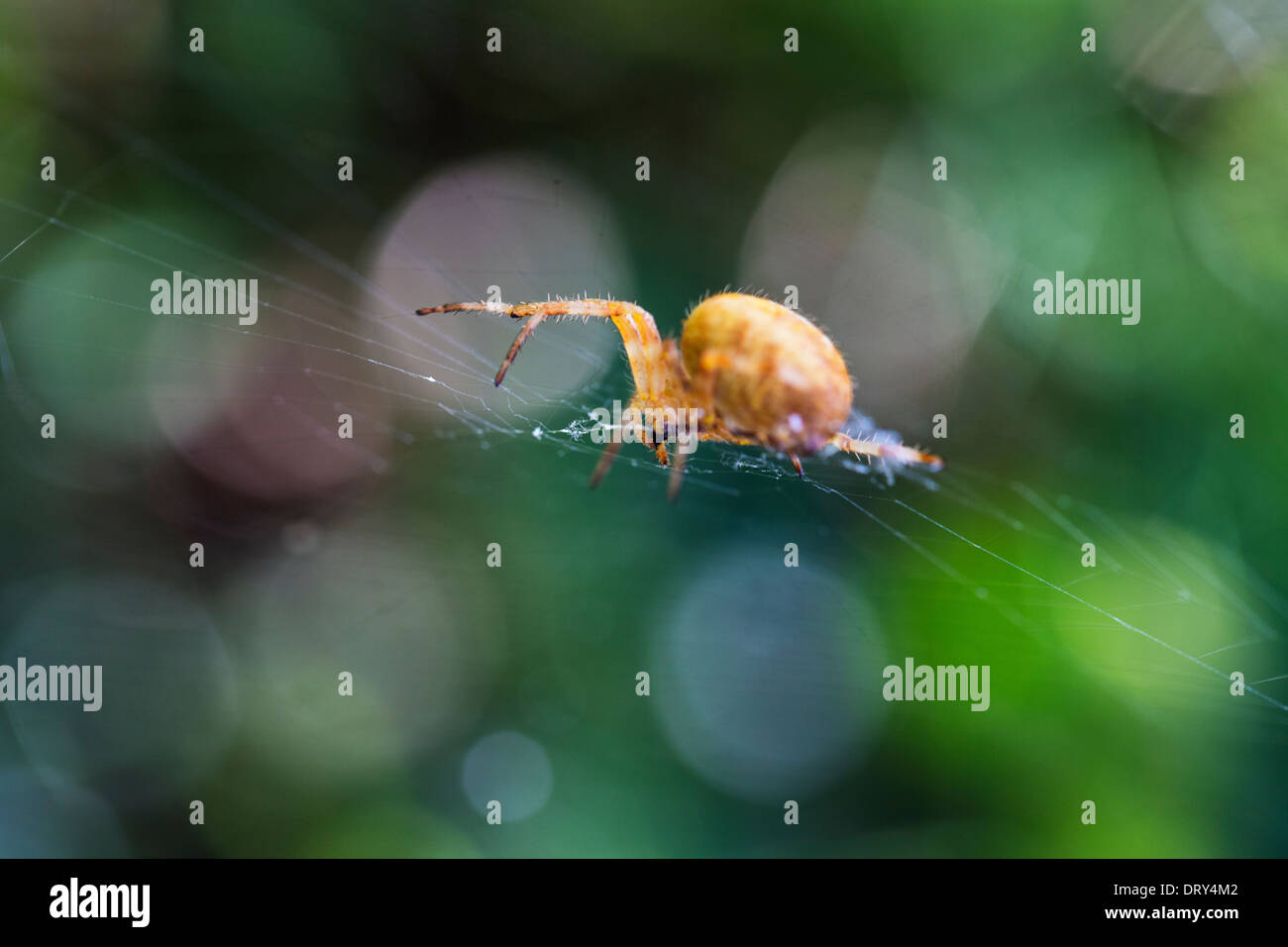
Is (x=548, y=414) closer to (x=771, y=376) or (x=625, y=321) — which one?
(x=625, y=321)

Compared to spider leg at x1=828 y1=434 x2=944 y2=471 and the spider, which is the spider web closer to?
spider leg at x1=828 y1=434 x2=944 y2=471

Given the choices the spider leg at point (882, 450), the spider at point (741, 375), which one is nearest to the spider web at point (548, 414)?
the spider leg at point (882, 450)

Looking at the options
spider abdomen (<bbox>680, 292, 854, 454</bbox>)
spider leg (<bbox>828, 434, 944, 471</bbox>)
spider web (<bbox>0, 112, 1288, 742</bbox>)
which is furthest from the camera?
spider web (<bbox>0, 112, 1288, 742</bbox>)

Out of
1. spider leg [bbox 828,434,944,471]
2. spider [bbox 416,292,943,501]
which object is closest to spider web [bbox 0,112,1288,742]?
spider leg [bbox 828,434,944,471]

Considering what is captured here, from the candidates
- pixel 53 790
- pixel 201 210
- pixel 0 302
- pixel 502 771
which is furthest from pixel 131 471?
pixel 502 771

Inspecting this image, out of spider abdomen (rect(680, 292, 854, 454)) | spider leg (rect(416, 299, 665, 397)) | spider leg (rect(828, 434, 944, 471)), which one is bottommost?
spider leg (rect(828, 434, 944, 471))

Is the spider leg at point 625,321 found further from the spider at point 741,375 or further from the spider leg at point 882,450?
the spider leg at point 882,450

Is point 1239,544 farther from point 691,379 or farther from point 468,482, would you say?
point 468,482

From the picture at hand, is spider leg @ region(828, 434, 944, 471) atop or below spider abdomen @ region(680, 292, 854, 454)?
below

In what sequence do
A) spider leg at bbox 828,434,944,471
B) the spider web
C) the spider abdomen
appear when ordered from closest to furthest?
the spider abdomen
spider leg at bbox 828,434,944,471
the spider web
